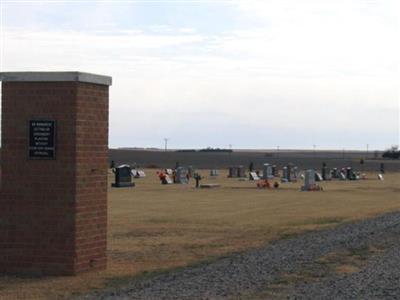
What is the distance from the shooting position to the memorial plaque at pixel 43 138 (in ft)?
45.6

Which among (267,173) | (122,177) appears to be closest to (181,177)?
(122,177)

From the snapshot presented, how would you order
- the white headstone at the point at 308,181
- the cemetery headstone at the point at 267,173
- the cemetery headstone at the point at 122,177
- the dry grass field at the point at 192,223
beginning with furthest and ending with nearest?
the cemetery headstone at the point at 267,173 < the cemetery headstone at the point at 122,177 < the white headstone at the point at 308,181 < the dry grass field at the point at 192,223

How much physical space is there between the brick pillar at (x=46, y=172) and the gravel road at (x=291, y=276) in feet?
4.40

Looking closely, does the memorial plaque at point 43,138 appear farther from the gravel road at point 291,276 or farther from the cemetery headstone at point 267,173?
the cemetery headstone at point 267,173

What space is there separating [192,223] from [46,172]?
11957 mm

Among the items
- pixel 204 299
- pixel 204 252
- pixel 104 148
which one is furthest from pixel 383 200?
pixel 204 299

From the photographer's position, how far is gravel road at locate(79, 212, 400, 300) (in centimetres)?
1199

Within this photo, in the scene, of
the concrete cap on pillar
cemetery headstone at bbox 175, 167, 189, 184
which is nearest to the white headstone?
cemetery headstone at bbox 175, 167, 189, 184

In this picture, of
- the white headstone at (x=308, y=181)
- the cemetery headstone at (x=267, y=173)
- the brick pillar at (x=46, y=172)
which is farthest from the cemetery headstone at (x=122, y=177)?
the brick pillar at (x=46, y=172)

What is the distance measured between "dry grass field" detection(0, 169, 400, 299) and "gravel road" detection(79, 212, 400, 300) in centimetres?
80

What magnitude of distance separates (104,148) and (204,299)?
3986mm

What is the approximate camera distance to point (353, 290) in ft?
40.2

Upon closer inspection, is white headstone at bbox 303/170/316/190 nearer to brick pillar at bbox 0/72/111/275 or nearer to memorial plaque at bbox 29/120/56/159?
brick pillar at bbox 0/72/111/275

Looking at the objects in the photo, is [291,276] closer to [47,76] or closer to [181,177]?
[47,76]
